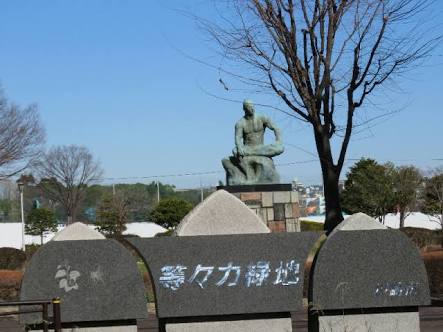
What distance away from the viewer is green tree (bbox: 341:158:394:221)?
39.2m

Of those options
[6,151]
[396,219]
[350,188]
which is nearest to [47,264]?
[6,151]

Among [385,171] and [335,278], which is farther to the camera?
[385,171]

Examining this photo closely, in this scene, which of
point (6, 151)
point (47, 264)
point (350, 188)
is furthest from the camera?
point (350, 188)

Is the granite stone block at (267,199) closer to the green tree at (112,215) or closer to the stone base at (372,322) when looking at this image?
the stone base at (372,322)

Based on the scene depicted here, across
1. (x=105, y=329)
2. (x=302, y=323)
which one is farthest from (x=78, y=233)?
(x=302, y=323)

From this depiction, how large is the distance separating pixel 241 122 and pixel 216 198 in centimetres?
1057

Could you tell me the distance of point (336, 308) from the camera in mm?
7422

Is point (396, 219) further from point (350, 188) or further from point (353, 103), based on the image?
point (353, 103)

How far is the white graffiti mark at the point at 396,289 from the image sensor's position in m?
7.45

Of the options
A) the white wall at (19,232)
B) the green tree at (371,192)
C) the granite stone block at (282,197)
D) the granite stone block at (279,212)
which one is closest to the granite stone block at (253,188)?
the granite stone block at (282,197)

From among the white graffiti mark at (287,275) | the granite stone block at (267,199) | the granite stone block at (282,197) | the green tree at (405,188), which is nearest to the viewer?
the white graffiti mark at (287,275)

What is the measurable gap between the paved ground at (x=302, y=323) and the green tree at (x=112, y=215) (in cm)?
2756

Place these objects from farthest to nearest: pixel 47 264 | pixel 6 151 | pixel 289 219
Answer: pixel 6 151
pixel 289 219
pixel 47 264

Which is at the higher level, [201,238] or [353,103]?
[353,103]
